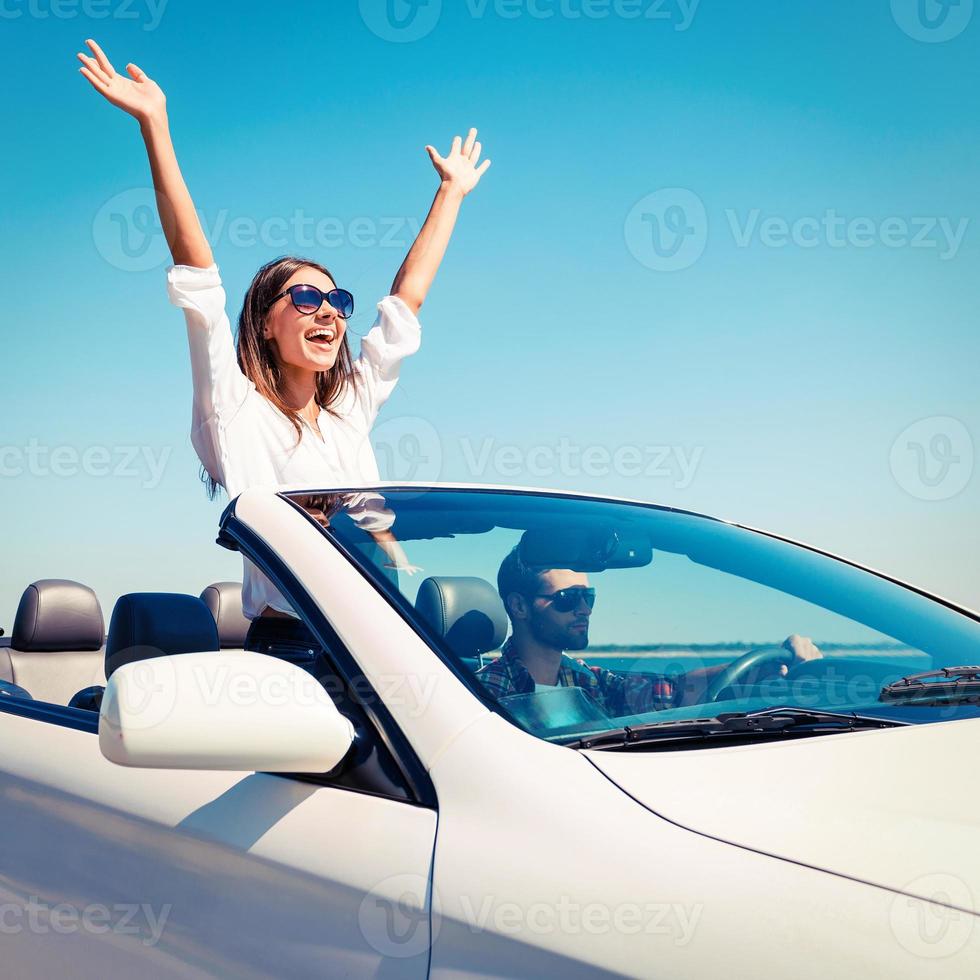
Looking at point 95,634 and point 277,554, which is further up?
point 277,554

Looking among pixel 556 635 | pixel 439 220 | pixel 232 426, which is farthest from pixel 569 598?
pixel 439 220

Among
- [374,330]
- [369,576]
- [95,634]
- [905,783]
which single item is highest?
[374,330]

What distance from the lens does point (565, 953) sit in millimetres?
1163

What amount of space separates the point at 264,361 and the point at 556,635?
1692mm

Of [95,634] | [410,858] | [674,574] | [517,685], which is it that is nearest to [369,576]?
[517,685]

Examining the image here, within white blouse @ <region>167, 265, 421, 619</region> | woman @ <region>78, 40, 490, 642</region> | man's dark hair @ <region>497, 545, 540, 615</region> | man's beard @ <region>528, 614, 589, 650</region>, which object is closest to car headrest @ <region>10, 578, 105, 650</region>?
woman @ <region>78, 40, 490, 642</region>

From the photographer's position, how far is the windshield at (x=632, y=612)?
165 centimetres

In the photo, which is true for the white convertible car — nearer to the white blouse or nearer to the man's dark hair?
the man's dark hair

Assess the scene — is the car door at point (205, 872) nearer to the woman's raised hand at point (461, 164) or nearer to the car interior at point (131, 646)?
the car interior at point (131, 646)

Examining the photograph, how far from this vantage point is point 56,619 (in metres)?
3.89

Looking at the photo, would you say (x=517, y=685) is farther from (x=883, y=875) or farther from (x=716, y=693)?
(x=883, y=875)

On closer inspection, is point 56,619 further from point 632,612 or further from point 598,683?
point 598,683

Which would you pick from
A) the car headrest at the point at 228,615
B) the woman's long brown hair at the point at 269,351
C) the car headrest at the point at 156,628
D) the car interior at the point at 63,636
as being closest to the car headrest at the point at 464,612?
the car headrest at the point at 156,628

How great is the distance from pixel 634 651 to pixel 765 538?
612 mm
